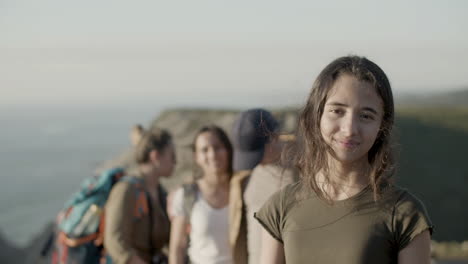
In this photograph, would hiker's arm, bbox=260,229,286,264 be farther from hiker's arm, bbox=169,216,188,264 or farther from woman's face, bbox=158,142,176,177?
woman's face, bbox=158,142,176,177

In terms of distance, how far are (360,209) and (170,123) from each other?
2203cm

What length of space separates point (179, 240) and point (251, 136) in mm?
943

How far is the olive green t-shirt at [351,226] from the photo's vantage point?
1.79 m

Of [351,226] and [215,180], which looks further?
[215,180]

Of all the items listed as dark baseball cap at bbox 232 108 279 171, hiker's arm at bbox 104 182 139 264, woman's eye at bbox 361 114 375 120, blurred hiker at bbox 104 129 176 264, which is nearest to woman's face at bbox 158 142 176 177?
blurred hiker at bbox 104 129 176 264

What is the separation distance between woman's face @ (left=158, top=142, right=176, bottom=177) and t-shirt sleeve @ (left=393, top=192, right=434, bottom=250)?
2835 millimetres

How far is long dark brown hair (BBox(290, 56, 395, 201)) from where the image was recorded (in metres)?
1.90

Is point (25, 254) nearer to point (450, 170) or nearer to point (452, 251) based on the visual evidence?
point (452, 251)

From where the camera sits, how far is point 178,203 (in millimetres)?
3561

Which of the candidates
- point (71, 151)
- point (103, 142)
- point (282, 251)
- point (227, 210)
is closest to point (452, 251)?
point (227, 210)

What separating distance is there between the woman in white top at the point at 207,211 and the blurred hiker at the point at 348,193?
137cm

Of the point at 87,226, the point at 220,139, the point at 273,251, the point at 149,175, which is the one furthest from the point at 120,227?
the point at 273,251

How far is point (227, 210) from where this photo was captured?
11.3ft

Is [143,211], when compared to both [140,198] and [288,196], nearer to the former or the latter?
[140,198]
